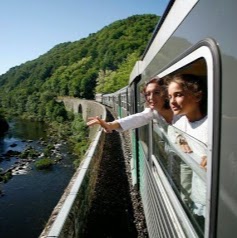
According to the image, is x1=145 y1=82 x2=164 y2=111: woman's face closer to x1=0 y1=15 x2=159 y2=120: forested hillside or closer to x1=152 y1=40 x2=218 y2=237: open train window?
x1=152 y1=40 x2=218 y2=237: open train window

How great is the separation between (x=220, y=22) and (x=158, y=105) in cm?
171

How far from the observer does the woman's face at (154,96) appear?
300 centimetres

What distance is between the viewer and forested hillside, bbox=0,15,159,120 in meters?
83.8

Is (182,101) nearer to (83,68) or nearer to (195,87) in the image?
(195,87)

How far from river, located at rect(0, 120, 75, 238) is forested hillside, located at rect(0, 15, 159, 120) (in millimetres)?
14209

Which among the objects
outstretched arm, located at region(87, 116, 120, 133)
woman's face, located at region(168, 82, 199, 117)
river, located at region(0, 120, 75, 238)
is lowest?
river, located at region(0, 120, 75, 238)

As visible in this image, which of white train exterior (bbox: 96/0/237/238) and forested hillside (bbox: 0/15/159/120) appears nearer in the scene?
white train exterior (bbox: 96/0/237/238)

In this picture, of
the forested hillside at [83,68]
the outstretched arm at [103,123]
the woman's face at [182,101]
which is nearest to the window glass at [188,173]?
the woman's face at [182,101]

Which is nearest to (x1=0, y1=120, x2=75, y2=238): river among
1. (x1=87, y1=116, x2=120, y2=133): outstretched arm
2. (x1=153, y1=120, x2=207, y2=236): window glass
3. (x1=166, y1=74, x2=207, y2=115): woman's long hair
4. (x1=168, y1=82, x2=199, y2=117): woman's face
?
(x1=87, y1=116, x2=120, y2=133): outstretched arm

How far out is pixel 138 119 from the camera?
11.3 ft

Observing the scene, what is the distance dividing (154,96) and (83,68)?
10409 centimetres

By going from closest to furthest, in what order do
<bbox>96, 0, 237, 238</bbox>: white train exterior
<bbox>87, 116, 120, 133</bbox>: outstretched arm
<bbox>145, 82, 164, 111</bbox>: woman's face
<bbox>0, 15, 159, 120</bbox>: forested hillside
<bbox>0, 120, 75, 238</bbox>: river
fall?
<bbox>96, 0, 237, 238</bbox>: white train exterior < <bbox>145, 82, 164, 111</bbox>: woman's face < <bbox>87, 116, 120, 133</bbox>: outstretched arm < <bbox>0, 120, 75, 238</bbox>: river < <bbox>0, 15, 159, 120</bbox>: forested hillside

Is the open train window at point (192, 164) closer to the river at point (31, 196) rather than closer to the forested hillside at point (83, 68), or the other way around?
the river at point (31, 196)

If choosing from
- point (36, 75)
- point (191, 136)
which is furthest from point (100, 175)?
point (36, 75)
